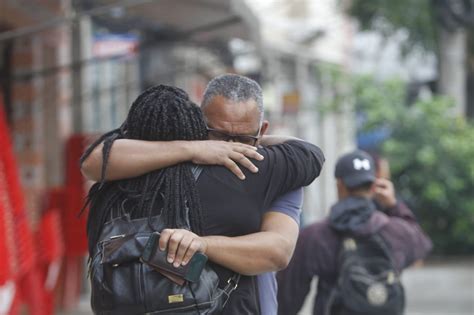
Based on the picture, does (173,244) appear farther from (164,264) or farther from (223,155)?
(223,155)

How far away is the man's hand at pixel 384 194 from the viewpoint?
497cm

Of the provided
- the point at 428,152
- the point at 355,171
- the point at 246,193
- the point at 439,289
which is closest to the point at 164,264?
the point at 246,193

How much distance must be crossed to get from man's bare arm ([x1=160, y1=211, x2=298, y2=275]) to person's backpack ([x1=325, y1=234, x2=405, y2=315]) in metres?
1.49

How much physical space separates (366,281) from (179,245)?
1.91 meters

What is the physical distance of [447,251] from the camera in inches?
469

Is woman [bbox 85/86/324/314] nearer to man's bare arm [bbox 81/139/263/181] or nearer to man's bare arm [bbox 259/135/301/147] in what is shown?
man's bare arm [bbox 81/139/263/181]

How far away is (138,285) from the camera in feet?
9.01

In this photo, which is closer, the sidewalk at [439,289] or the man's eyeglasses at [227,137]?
the man's eyeglasses at [227,137]

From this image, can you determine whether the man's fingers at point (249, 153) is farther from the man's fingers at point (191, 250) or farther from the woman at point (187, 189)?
the man's fingers at point (191, 250)

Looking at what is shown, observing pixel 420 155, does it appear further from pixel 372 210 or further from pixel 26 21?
pixel 372 210

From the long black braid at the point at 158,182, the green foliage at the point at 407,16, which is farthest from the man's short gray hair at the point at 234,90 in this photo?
the green foliage at the point at 407,16

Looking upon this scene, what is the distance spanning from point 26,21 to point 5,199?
134 inches

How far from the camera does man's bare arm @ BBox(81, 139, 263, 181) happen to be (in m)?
2.90

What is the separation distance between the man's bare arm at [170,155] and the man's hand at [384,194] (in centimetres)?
210
